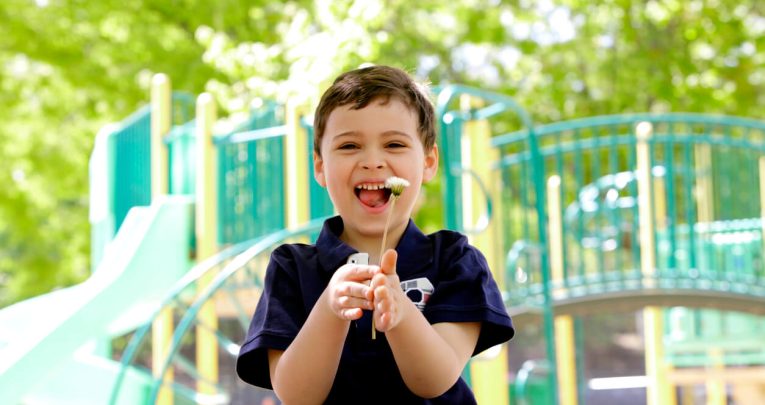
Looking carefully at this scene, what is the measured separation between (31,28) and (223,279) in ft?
29.8

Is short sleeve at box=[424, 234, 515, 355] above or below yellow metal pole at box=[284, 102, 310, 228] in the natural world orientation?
below

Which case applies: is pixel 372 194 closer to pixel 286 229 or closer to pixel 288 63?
pixel 286 229

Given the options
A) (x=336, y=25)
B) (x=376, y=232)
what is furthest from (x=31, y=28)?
(x=376, y=232)

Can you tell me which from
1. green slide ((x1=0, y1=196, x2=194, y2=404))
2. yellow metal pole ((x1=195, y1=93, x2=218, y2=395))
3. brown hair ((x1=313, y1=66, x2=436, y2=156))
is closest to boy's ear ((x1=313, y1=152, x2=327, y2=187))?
brown hair ((x1=313, y1=66, x2=436, y2=156))

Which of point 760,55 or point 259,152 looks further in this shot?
point 760,55

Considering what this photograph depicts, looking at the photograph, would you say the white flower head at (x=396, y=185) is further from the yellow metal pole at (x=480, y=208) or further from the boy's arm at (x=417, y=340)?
the yellow metal pole at (x=480, y=208)

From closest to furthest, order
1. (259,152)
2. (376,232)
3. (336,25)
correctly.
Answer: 1. (376,232)
2. (259,152)
3. (336,25)

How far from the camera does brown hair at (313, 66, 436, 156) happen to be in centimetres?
175

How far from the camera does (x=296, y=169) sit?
609 cm

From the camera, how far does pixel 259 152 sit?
695 centimetres

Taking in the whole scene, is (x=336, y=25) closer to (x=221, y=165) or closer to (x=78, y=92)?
(x=221, y=165)

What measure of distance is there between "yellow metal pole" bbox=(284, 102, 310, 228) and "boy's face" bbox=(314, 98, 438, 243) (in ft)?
14.2

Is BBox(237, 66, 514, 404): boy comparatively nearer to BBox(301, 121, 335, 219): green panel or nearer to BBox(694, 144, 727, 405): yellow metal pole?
BBox(301, 121, 335, 219): green panel

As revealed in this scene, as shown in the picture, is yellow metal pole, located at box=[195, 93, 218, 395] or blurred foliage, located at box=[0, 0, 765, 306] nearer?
yellow metal pole, located at box=[195, 93, 218, 395]
